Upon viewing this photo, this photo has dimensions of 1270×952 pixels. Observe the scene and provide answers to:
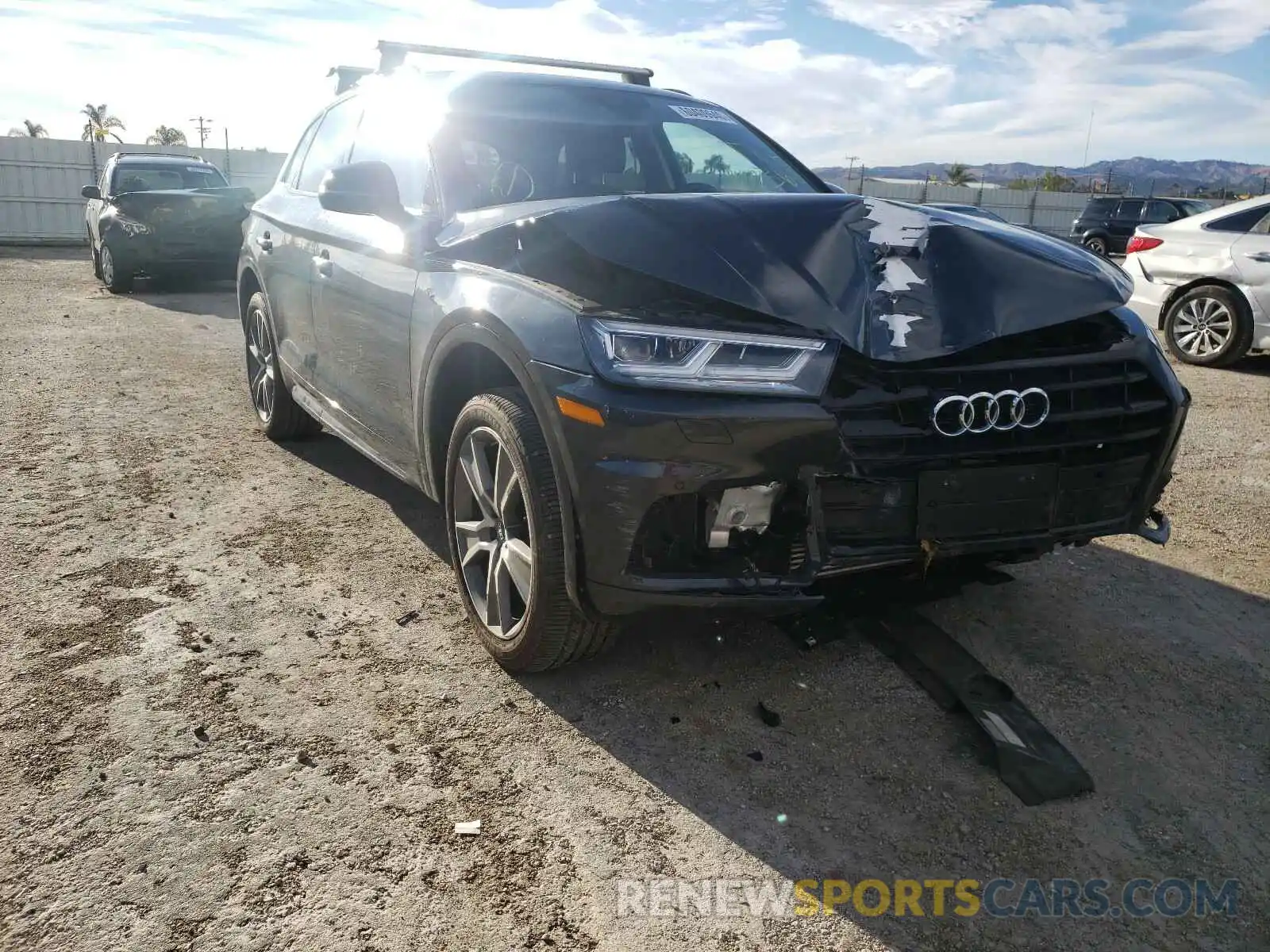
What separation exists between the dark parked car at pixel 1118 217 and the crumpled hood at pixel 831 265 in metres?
19.0

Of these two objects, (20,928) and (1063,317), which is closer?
(20,928)

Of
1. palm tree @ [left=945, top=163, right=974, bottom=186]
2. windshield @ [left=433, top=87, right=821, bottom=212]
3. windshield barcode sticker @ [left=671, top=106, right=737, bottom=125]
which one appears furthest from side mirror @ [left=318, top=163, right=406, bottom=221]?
palm tree @ [left=945, top=163, right=974, bottom=186]

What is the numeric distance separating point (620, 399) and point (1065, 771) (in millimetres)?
1489

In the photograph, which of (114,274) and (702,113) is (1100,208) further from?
(702,113)

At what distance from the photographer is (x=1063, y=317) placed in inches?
105

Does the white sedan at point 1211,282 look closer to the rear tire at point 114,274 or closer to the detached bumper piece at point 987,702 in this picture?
the detached bumper piece at point 987,702

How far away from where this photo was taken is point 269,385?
216 inches

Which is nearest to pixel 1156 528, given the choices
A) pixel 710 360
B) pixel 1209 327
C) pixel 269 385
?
pixel 710 360

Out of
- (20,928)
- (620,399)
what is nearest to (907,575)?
(620,399)

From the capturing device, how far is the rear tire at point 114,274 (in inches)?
474

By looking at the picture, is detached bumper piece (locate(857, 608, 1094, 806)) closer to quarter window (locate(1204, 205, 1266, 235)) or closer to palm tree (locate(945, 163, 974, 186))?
quarter window (locate(1204, 205, 1266, 235))

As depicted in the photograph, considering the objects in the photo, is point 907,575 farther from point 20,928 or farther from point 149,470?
point 149,470

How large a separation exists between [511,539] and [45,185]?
24.2 metres

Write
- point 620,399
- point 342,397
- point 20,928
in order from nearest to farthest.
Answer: point 20,928
point 620,399
point 342,397
